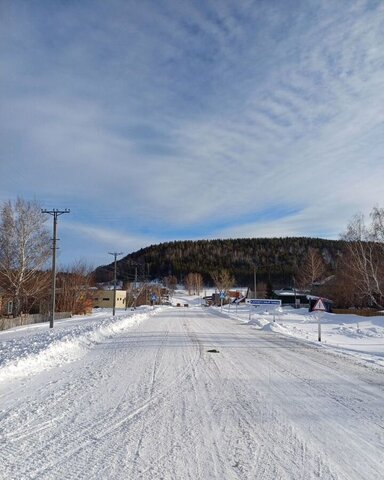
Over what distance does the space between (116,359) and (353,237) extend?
1667 inches

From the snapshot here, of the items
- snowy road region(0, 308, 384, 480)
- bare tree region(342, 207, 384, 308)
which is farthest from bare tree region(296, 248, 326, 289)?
snowy road region(0, 308, 384, 480)

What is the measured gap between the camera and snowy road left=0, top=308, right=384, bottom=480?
4562 mm

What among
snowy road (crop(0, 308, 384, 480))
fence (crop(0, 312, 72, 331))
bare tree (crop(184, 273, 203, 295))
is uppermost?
bare tree (crop(184, 273, 203, 295))

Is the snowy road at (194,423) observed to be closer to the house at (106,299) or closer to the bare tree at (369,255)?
the bare tree at (369,255)

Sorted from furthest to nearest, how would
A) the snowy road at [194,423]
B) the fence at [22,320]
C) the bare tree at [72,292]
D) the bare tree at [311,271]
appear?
the bare tree at [311,271] < the bare tree at [72,292] < the fence at [22,320] < the snowy road at [194,423]

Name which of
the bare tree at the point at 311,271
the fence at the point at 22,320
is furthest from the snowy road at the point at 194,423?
the bare tree at the point at 311,271

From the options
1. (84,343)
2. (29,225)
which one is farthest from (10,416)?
(29,225)

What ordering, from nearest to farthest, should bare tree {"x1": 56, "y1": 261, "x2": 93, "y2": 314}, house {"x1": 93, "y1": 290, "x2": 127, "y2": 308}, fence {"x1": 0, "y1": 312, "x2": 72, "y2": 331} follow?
fence {"x1": 0, "y1": 312, "x2": 72, "y2": 331} → bare tree {"x1": 56, "y1": 261, "x2": 93, "y2": 314} → house {"x1": 93, "y1": 290, "x2": 127, "y2": 308}

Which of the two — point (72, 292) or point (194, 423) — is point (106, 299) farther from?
point (194, 423)

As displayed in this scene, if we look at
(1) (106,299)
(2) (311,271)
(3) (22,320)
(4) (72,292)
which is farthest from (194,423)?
(1) (106,299)

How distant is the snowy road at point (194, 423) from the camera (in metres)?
4.56

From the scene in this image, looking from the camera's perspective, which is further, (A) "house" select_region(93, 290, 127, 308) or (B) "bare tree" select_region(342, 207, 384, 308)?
(A) "house" select_region(93, 290, 127, 308)

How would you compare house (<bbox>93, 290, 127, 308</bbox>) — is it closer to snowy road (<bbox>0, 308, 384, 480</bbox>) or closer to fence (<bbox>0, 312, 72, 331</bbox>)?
fence (<bbox>0, 312, 72, 331</bbox>)

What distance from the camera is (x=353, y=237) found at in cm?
4988
